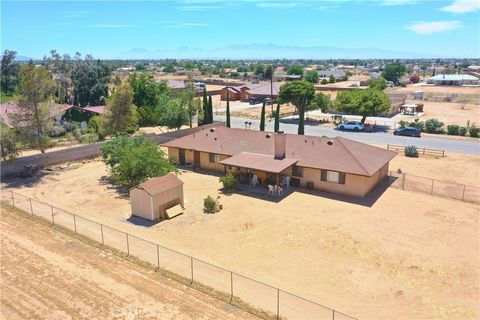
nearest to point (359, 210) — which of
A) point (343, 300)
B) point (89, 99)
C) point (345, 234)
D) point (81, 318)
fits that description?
point (345, 234)

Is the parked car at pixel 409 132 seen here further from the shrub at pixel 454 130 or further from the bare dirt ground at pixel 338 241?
the bare dirt ground at pixel 338 241

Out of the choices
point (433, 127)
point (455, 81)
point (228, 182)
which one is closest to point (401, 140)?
point (433, 127)

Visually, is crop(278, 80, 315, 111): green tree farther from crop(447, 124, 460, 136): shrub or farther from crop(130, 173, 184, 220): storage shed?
crop(130, 173, 184, 220): storage shed

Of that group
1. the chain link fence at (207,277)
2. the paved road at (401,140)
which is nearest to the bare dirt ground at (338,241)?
the chain link fence at (207,277)

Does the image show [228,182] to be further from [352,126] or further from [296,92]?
[296,92]

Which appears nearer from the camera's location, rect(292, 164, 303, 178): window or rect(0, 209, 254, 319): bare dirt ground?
rect(0, 209, 254, 319): bare dirt ground

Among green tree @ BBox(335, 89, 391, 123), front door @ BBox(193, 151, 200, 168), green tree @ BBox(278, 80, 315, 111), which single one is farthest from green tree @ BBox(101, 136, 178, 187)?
green tree @ BBox(335, 89, 391, 123)

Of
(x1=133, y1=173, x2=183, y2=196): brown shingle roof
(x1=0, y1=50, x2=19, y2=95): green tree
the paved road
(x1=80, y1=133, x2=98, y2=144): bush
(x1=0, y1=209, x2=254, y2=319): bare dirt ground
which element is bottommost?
(x1=0, y1=209, x2=254, y2=319): bare dirt ground

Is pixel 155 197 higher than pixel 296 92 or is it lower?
lower
